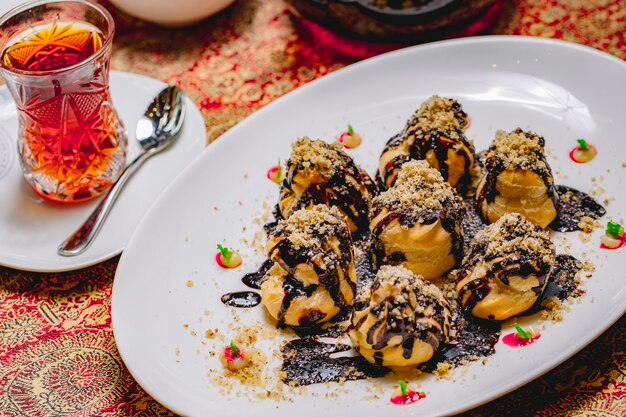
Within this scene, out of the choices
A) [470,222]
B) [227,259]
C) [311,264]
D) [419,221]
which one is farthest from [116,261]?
[470,222]

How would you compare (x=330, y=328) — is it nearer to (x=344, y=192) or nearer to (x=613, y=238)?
(x=344, y=192)

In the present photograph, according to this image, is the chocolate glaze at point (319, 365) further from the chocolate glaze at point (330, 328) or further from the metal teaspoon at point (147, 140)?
the metal teaspoon at point (147, 140)

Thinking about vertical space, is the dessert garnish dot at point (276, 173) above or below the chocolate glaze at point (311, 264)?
below

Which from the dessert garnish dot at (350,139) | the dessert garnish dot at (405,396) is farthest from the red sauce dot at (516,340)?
the dessert garnish dot at (350,139)

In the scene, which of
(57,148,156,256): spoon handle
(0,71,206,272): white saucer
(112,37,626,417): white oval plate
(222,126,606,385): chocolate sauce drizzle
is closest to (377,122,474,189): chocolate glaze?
(222,126,606,385): chocolate sauce drizzle

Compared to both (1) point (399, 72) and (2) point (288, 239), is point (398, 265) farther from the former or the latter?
(1) point (399, 72)
